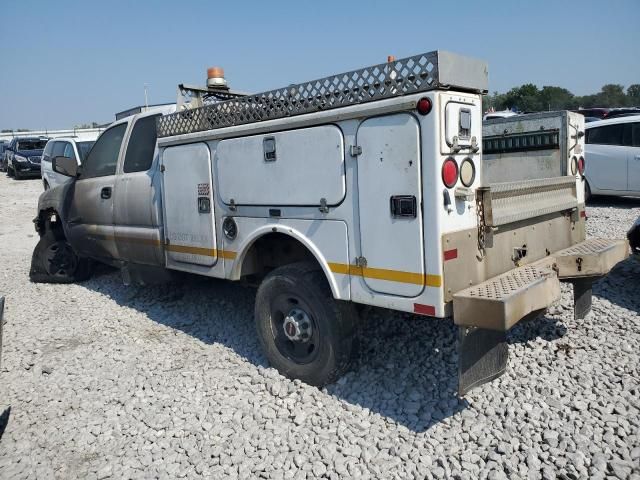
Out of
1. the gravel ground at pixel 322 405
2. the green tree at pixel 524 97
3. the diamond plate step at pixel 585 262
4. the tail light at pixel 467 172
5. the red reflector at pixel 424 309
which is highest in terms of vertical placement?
the green tree at pixel 524 97

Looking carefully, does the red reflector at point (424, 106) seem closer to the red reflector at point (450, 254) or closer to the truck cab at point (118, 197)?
the red reflector at point (450, 254)

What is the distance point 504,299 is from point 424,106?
1.11 m

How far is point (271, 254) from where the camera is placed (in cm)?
433

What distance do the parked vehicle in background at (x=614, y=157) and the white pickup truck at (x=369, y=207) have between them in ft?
20.5

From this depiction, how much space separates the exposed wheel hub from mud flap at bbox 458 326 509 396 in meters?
1.15

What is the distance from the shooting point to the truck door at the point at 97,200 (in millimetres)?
5797

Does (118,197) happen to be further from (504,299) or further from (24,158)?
(24,158)

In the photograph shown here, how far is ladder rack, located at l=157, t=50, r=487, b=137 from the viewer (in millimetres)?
2949

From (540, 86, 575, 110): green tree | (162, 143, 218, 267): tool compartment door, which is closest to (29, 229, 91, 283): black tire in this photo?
(162, 143, 218, 267): tool compartment door

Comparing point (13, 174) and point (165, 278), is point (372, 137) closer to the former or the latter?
point (165, 278)

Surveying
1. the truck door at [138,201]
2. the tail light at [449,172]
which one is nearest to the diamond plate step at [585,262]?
the tail light at [449,172]

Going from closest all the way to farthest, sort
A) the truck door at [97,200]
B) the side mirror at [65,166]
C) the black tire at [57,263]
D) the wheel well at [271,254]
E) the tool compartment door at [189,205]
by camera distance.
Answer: the wheel well at [271,254]
the tool compartment door at [189,205]
the truck door at [97,200]
the side mirror at [65,166]
the black tire at [57,263]

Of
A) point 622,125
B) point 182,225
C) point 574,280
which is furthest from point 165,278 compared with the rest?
point 622,125

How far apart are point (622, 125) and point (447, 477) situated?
9.26 metres
